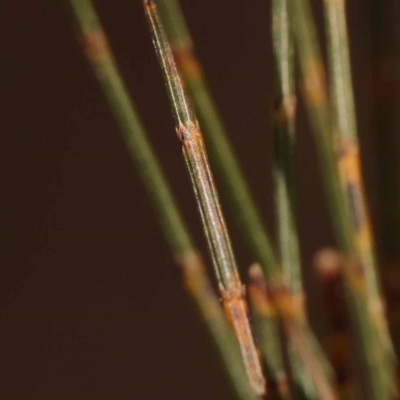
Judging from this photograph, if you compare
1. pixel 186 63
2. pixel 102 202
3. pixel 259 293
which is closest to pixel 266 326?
pixel 259 293

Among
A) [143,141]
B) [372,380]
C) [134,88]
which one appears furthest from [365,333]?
[134,88]

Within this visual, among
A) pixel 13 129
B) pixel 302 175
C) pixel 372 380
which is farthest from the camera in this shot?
pixel 302 175

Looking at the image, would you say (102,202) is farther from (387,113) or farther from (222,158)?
(222,158)

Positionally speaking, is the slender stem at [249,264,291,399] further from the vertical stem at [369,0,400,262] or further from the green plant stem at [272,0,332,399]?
the vertical stem at [369,0,400,262]

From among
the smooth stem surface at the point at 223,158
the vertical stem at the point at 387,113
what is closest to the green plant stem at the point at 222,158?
the smooth stem surface at the point at 223,158

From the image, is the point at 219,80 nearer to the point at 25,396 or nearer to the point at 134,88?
the point at 134,88

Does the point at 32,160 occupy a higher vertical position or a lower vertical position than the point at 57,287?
higher

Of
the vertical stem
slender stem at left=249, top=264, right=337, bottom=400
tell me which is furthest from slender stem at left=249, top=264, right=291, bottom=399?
the vertical stem

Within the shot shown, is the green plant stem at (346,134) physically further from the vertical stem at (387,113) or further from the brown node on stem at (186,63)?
the vertical stem at (387,113)
